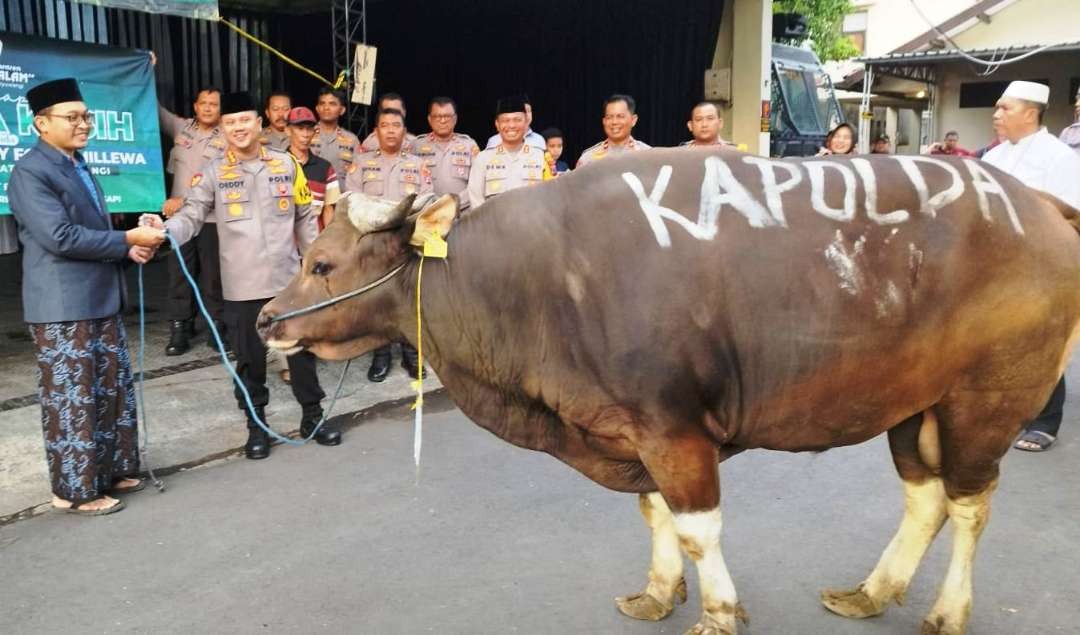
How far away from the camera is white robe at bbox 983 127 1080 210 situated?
4996mm

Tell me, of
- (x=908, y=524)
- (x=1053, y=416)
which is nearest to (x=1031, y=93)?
(x=1053, y=416)

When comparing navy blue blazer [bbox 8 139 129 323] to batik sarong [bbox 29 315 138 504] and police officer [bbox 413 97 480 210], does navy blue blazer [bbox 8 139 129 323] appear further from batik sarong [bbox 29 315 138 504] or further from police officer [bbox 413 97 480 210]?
police officer [bbox 413 97 480 210]

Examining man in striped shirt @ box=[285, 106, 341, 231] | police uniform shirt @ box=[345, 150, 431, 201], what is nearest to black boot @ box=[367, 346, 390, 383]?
police uniform shirt @ box=[345, 150, 431, 201]

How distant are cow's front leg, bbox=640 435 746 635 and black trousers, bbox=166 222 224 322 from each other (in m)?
5.18

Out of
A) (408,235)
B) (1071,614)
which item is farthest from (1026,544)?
(408,235)

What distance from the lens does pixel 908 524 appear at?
10.8ft

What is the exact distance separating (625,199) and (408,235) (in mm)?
691

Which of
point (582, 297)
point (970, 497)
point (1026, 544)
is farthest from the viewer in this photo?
point (1026, 544)

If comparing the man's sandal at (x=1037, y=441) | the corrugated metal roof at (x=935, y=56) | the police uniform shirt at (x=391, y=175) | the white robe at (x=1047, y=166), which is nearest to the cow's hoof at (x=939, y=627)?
the man's sandal at (x=1037, y=441)

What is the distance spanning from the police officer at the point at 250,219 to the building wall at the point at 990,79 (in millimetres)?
18059

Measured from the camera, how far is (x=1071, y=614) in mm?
3326

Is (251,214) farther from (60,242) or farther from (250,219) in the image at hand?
(60,242)

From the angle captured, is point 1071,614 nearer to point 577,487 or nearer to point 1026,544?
point 1026,544

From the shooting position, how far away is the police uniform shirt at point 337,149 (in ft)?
25.7
